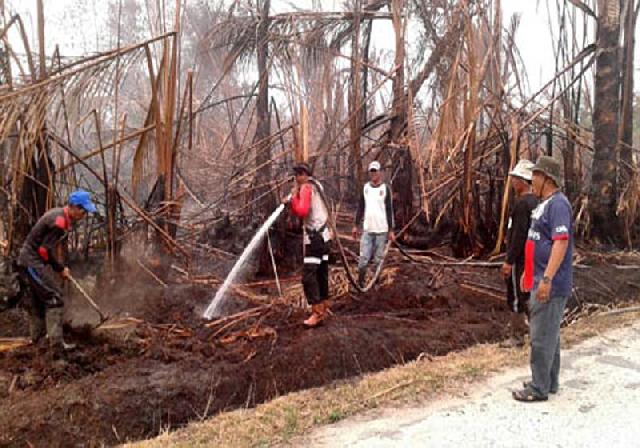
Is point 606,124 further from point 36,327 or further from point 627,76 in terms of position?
point 36,327

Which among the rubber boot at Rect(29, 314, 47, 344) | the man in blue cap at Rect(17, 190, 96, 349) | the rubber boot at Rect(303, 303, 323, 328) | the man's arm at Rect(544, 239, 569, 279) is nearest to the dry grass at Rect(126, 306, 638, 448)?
the rubber boot at Rect(303, 303, 323, 328)

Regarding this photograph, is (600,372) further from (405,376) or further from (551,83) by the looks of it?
(551,83)

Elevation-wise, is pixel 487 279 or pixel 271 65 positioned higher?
pixel 271 65

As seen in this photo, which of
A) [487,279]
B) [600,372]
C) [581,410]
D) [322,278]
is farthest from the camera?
[487,279]

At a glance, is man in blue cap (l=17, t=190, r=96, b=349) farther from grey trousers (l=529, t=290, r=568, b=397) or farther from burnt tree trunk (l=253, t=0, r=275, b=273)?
grey trousers (l=529, t=290, r=568, b=397)

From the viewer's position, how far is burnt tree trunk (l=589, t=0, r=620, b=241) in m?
8.76

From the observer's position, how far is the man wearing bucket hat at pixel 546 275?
12.5 feet

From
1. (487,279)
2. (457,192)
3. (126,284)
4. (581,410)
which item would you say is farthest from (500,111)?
(126,284)

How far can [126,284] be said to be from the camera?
6621 millimetres

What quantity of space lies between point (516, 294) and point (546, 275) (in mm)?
1786

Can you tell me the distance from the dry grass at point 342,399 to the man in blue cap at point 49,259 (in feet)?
5.95

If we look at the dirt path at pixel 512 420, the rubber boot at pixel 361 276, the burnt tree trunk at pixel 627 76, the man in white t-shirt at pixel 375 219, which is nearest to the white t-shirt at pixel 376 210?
the man in white t-shirt at pixel 375 219

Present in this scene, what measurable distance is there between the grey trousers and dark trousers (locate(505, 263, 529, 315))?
1445 millimetres

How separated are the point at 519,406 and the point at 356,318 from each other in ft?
8.02
